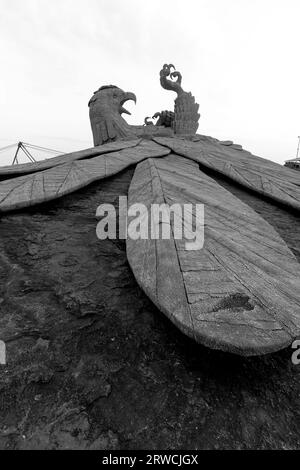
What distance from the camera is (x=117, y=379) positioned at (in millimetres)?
852

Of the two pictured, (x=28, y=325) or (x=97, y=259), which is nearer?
(x=28, y=325)

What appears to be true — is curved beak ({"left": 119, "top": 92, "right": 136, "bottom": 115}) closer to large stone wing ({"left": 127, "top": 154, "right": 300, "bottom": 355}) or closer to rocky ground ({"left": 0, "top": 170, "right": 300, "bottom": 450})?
large stone wing ({"left": 127, "top": 154, "right": 300, "bottom": 355})

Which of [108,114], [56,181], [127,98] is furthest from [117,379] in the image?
[127,98]

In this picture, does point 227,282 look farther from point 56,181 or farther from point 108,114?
point 108,114

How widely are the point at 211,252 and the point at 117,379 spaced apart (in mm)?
656

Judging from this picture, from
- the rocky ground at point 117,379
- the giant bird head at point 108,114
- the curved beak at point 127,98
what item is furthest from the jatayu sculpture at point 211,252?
the curved beak at point 127,98

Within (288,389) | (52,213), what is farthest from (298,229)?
(52,213)

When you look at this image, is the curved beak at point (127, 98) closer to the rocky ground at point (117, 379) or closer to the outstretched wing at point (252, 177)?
the outstretched wing at point (252, 177)

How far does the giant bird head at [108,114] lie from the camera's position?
4.75 metres

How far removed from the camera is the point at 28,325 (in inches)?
40.4

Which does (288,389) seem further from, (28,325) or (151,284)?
(28,325)

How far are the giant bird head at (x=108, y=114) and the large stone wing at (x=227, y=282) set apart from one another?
348cm
